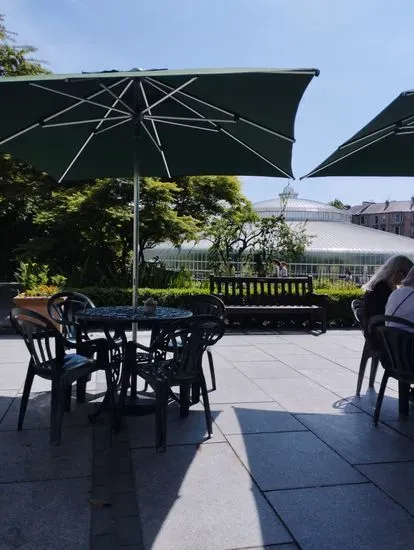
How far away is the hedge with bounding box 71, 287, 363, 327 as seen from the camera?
8539 mm

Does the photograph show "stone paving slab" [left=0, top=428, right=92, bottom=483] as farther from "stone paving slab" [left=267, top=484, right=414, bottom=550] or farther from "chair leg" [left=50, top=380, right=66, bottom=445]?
"stone paving slab" [left=267, top=484, right=414, bottom=550]

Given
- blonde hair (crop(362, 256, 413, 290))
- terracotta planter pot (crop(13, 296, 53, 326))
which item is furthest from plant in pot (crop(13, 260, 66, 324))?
blonde hair (crop(362, 256, 413, 290))

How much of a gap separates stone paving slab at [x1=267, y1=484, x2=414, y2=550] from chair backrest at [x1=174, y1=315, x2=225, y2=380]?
1125 millimetres

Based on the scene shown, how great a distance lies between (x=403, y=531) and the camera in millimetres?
2375

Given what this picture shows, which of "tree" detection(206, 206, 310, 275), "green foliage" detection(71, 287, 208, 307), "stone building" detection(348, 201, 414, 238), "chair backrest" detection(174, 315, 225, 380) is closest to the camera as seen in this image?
"chair backrest" detection(174, 315, 225, 380)

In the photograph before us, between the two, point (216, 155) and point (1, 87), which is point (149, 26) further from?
point (1, 87)

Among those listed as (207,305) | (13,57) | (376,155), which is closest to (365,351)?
(207,305)

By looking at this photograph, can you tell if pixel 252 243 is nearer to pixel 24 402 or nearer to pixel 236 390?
pixel 236 390

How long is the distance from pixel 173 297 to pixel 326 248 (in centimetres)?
947

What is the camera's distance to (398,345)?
3.66 meters

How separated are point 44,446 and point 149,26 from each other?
17.5 feet

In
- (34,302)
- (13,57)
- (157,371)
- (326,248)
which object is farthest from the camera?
(326,248)

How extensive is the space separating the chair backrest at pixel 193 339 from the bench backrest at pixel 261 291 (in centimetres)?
515

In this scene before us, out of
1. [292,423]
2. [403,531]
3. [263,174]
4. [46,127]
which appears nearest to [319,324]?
[263,174]
